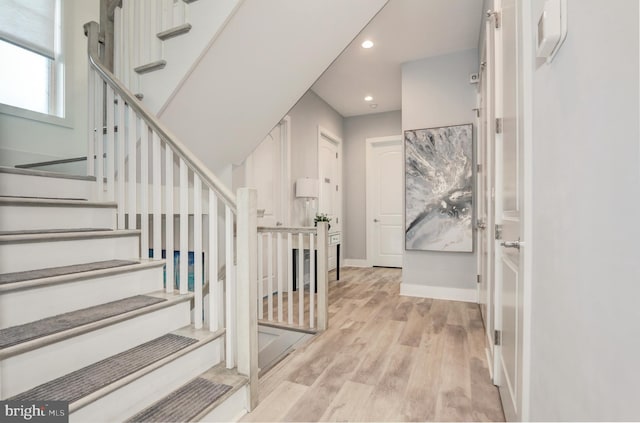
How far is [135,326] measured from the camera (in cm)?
152

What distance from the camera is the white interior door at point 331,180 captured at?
5121 mm

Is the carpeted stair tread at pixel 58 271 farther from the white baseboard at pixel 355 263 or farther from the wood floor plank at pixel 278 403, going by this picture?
the white baseboard at pixel 355 263

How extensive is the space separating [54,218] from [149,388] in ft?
3.68

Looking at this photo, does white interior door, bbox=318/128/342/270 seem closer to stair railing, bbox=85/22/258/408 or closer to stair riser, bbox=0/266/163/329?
stair railing, bbox=85/22/258/408

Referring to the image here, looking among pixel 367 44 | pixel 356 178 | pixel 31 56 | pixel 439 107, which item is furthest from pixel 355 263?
pixel 31 56

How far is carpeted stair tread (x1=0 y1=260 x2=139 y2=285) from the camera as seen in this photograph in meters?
1.32

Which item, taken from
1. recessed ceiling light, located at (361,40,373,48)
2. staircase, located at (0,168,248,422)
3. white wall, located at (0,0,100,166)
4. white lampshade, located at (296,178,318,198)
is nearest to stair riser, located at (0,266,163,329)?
staircase, located at (0,168,248,422)

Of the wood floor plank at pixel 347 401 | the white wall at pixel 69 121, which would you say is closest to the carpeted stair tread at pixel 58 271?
the wood floor plank at pixel 347 401

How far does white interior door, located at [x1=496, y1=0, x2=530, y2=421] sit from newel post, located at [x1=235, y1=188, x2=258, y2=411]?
46.7 inches

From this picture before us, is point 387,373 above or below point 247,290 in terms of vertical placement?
below

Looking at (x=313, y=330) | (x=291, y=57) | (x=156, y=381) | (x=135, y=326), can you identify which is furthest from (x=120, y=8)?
(x=313, y=330)

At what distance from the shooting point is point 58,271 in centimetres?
148

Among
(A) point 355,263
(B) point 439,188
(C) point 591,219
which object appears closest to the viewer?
(C) point 591,219

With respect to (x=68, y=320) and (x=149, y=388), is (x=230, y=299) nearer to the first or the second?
(x=149, y=388)
